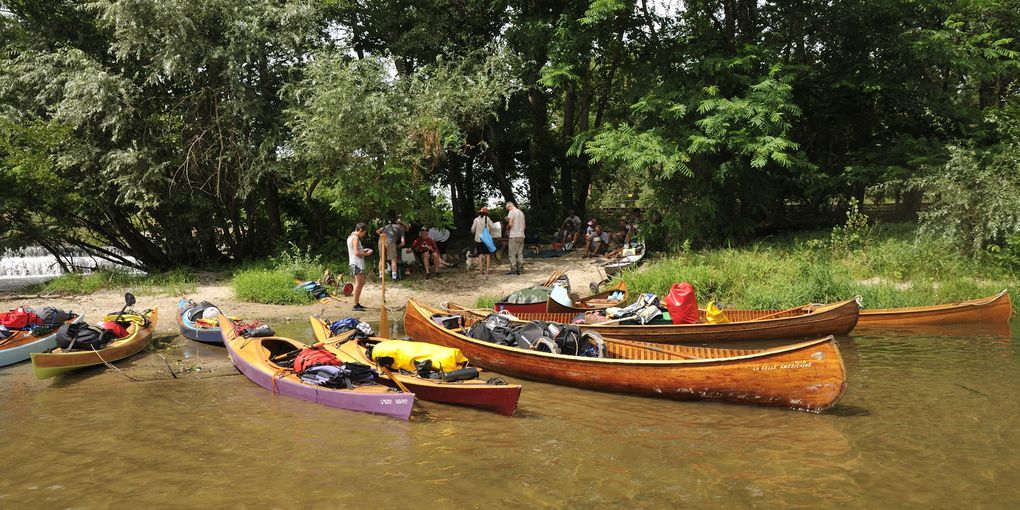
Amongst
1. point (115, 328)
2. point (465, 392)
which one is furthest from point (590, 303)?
point (115, 328)

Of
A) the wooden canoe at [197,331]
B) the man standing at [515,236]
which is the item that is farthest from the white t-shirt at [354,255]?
the man standing at [515,236]

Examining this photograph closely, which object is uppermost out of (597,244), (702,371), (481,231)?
(481,231)

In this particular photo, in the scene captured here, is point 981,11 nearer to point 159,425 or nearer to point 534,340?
point 534,340

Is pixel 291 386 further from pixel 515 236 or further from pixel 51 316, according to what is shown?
pixel 515 236

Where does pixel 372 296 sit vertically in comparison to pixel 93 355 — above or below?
below

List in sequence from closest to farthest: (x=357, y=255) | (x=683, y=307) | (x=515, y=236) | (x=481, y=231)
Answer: (x=683, y=307)
(x=357, y=255)
(x=515, y=236)
(x=481, y=231)

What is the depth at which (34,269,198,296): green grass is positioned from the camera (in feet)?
49.3

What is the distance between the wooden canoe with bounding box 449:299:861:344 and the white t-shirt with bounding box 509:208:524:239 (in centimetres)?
566

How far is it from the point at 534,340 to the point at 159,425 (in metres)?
4.56

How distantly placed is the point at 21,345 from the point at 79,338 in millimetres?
1350

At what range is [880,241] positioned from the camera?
50.8ft

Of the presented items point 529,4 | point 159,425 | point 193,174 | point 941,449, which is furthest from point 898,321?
point 193,174

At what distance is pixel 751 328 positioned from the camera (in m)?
10.6

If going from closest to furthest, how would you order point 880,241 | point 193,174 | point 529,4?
point 880,241 < point 193,174 < point 529,4
